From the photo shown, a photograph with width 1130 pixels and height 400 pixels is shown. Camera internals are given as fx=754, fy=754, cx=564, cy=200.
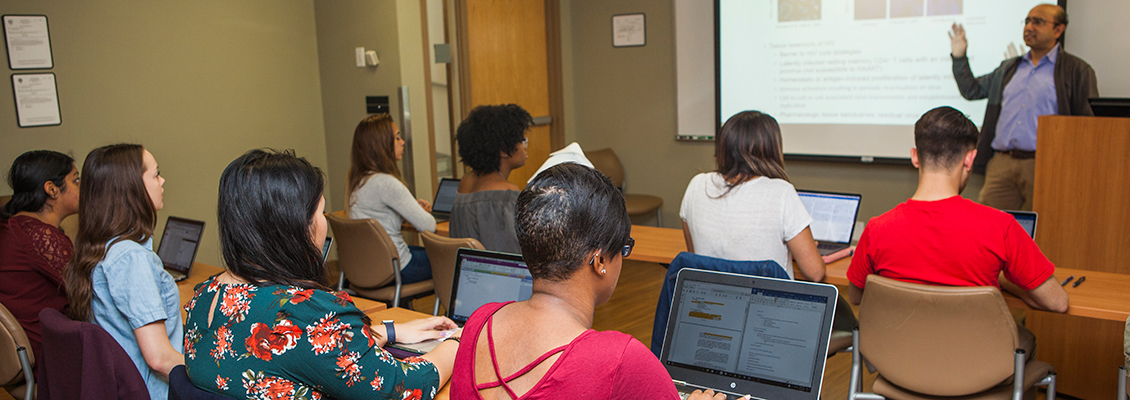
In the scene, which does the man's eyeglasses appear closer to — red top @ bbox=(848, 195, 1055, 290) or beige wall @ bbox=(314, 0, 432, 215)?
red top @ bbox=(848, 195, 1055, 290)

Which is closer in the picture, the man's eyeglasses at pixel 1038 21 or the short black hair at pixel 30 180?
the short black hair at pixel 30 180

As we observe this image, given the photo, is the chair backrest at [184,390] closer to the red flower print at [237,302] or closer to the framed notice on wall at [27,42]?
the red flower print at [237,302]

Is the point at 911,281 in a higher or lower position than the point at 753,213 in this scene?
lower

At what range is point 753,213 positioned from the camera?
241 cm

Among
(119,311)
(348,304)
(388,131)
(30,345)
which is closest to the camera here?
(348,304)

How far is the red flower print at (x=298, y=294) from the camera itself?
4.51ft

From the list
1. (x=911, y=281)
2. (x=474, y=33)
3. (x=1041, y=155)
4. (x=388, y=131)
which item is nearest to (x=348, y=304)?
(x=911, y=281)

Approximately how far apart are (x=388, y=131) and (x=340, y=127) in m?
1.99

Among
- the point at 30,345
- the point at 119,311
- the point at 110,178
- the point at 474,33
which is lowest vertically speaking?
the point at 30,345

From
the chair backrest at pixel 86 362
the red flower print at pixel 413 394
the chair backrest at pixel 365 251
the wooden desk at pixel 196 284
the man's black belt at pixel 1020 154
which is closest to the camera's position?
the red flower print at pixel 413 394

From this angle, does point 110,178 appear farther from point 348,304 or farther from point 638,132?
point 638,132

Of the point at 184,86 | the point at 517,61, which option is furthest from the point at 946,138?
the point at 184,86

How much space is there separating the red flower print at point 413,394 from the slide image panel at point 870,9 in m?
3.96

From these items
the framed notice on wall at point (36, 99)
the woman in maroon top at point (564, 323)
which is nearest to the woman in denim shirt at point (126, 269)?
the woman in maroon top at point (564, 323)
